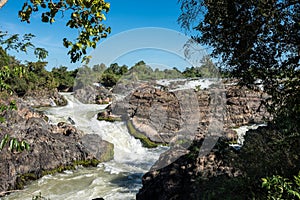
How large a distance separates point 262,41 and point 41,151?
318 inches

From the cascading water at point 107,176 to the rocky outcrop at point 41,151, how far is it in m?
0.34

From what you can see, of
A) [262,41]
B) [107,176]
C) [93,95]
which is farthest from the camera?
[93,95]

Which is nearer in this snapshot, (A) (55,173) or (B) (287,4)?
(B) (287,4)

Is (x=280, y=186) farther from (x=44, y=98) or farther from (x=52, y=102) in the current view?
(x=44, y=98)

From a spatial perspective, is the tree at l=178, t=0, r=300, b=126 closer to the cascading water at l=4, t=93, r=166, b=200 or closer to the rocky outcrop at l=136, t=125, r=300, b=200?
the rocky outcrop at l=136, t=125, r=300, b=200

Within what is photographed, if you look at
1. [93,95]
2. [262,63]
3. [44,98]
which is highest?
[93,95]

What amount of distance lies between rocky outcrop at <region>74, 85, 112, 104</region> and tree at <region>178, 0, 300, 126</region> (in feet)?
58.7

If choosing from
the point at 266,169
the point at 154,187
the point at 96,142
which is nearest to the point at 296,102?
the point at 266,169

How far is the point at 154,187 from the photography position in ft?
16.8

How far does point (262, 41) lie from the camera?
264 cm

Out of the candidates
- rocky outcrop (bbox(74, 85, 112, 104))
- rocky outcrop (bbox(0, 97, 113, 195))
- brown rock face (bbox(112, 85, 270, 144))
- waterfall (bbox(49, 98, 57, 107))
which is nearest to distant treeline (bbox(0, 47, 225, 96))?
rocky outcrop (bbox(74, 85, 112, 104))

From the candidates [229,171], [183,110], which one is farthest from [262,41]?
[183,110]

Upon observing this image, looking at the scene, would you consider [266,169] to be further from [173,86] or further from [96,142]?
[173,86]

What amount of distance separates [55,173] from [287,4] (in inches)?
326
